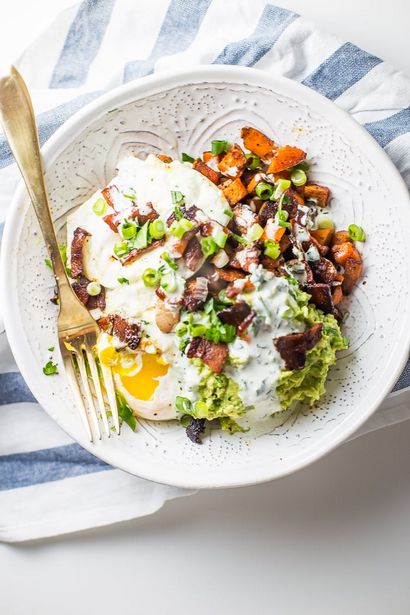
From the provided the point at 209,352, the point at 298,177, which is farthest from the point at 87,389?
the point at 298,177

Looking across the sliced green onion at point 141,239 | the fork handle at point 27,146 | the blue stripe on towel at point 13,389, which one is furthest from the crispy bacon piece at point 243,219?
the blue stripe on towel at point 13,389

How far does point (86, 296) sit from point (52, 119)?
3.08 feet

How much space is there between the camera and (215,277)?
2.66m

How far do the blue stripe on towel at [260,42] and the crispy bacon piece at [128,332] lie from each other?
1399mm

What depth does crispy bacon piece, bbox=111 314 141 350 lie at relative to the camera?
2.65 metres

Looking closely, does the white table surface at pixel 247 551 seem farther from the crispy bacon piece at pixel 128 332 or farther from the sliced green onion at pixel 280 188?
the sliced green onion at pixel 280 188

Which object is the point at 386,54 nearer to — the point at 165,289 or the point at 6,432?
the point at 165,289

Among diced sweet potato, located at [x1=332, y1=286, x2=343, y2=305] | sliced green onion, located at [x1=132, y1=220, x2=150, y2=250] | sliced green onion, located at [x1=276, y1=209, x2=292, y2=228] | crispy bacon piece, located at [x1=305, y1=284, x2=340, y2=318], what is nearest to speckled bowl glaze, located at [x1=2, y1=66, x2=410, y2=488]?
diced sweet potato, located at [x1=332, y1=286, x2=343, y2=305]

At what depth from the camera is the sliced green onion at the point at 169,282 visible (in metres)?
2.58

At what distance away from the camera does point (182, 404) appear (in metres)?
2.71

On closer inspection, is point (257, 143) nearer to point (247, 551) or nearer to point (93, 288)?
point (93, 288)

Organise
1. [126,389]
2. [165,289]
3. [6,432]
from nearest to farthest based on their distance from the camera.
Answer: [165,289] → [126,389] → [6,432]

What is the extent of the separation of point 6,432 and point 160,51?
2.05 m

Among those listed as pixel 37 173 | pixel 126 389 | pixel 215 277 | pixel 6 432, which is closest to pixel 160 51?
Result: pixel 37 173
